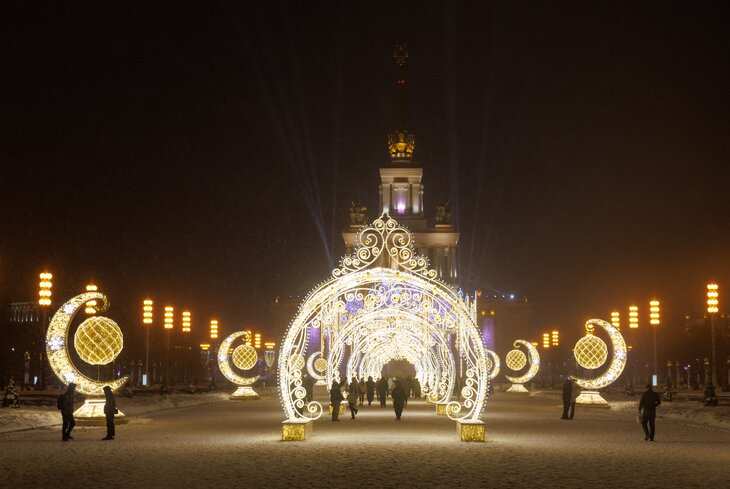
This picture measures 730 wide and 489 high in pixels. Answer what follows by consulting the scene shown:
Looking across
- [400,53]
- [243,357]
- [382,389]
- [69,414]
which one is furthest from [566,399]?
[400,53]

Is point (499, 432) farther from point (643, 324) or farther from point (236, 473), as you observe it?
point (643, 324)

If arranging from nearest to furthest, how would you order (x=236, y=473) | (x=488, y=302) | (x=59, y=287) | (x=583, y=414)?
1. (x=236, y=473)
2. (x=583, y=414)
3. (x=59, y=287)
4. (x=488, y=302)

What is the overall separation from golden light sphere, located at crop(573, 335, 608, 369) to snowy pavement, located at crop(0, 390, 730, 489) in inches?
408

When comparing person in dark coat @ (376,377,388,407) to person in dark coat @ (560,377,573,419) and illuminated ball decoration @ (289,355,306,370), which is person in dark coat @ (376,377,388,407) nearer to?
person in dark coat @ (560,377,573,419)

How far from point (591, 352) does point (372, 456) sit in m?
22.7

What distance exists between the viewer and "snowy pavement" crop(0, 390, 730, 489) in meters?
A: 14.9

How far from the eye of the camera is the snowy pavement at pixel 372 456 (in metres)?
14.9

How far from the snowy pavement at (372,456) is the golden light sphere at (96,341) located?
83.0 inches

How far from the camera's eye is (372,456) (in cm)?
1866

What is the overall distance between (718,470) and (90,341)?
17.5 m

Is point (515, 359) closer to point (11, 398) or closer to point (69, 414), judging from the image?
point (11, 398)

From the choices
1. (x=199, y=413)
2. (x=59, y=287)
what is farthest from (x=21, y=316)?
(x=199, y=413)

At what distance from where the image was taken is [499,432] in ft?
82.8

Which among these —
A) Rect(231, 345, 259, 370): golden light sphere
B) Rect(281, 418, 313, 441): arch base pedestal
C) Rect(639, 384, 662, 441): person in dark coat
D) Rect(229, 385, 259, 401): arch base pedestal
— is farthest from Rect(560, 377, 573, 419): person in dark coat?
Rect(231, 345, 259, 370): golden light sphere
